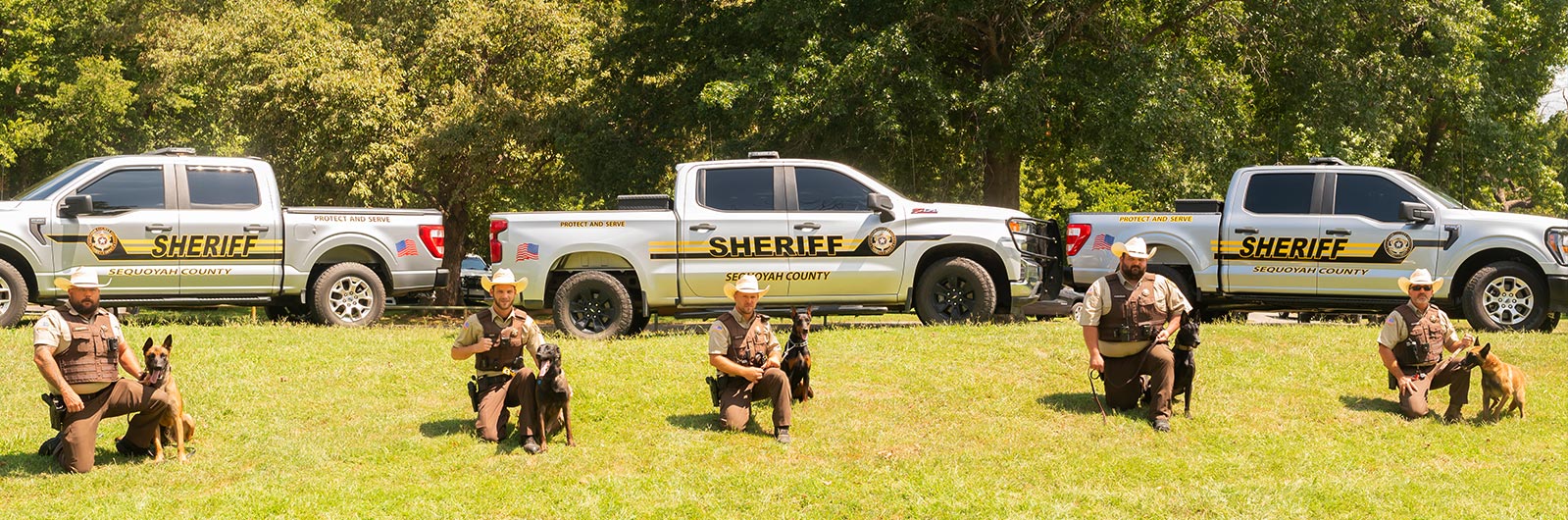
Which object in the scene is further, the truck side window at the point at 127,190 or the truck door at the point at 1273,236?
the truck door at the point at 1273,236

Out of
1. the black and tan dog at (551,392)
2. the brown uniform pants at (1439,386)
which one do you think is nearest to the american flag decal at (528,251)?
the black and tan dog at (551,392)

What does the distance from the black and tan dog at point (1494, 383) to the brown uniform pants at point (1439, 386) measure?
0.10 metres

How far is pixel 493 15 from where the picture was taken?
2408 cm

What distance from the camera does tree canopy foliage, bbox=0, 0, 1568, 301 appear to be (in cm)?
1828

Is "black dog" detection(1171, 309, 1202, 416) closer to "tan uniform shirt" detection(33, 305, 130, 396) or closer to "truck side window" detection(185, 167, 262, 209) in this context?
"tan uniform shirt" detection(33, 305, 130, 396)

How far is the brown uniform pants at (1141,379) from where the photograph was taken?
356 inches

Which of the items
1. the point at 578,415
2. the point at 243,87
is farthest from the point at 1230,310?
the point at 243,87

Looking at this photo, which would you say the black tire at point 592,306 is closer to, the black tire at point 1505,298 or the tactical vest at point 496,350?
the tactical vest at point 496,350


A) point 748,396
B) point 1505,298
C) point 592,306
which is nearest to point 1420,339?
point 1505,298

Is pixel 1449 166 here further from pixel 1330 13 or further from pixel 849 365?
pixel 849 365

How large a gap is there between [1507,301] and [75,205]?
12940mm

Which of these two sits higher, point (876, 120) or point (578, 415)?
point (876, 120)

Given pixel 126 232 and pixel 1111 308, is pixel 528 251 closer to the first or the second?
pixel 126 232

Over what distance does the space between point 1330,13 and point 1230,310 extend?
649cm
